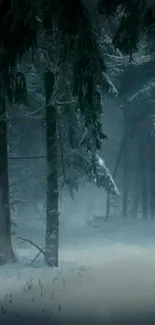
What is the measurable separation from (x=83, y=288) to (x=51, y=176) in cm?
362

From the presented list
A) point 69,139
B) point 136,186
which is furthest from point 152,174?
point 69,139

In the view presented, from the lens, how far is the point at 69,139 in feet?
54.5

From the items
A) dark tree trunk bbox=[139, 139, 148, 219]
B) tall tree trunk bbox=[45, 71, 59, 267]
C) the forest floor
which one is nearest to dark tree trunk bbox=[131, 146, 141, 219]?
dark tree trunk bbox=[139, 139, 148, 219]

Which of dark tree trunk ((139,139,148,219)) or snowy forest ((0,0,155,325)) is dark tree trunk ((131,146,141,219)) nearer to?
dark tree trunk ((139,139,148,219))

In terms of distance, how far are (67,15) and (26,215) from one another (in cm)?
2450

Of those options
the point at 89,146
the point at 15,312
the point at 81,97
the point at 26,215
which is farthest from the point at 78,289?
the point at 26,215

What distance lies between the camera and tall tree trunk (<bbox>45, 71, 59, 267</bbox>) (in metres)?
14.1

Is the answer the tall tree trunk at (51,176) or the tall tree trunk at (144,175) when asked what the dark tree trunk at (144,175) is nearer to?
the tall tree trunk at (144,175)

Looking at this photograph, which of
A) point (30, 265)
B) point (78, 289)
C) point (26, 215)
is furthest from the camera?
point (26, 215)

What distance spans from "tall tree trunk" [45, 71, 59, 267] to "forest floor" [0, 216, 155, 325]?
53 cm

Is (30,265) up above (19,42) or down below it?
below

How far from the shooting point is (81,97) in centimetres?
929

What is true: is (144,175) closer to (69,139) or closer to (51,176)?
(69,139)

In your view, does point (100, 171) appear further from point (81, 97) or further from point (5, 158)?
point (81, 97)
